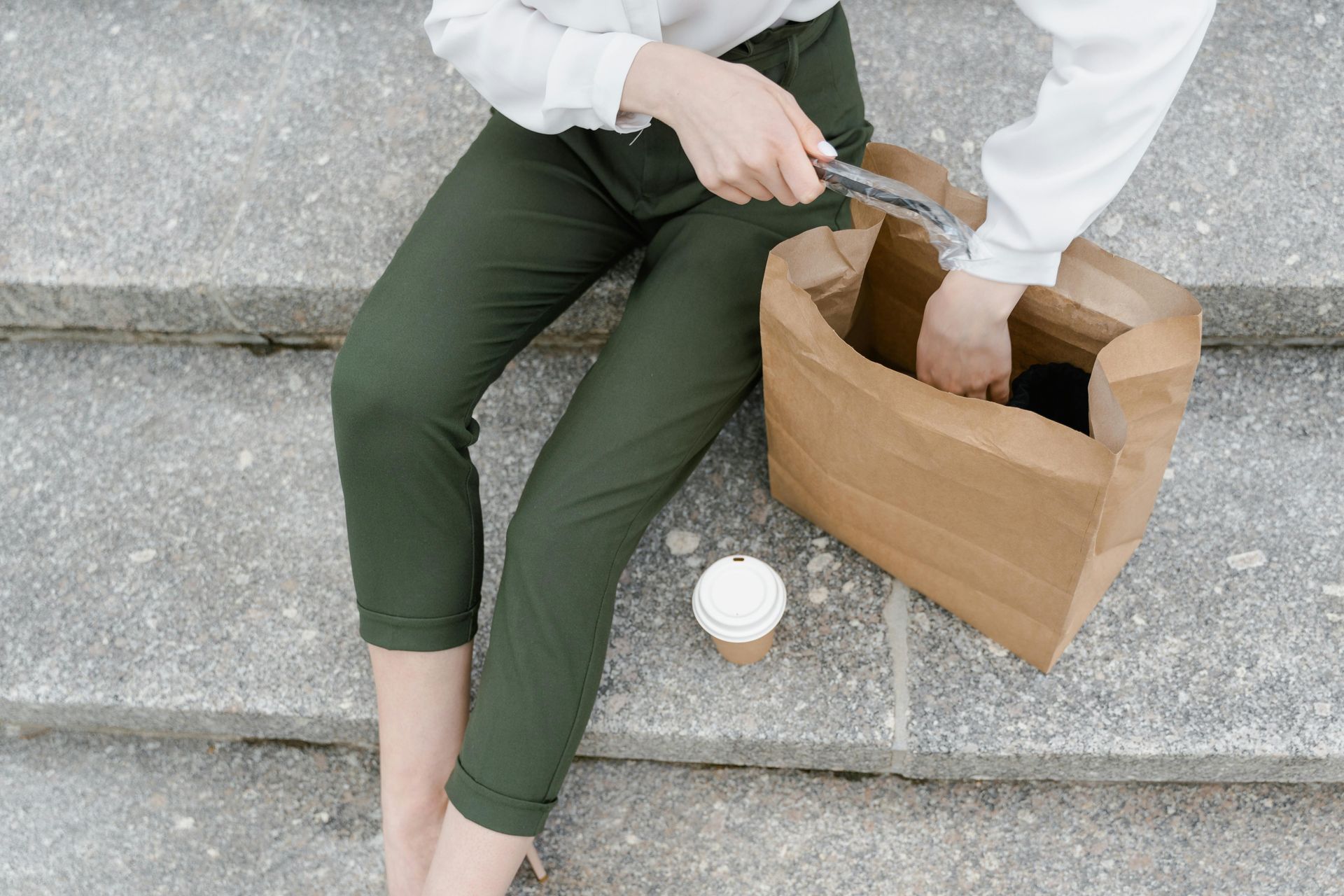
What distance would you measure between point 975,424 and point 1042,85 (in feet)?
1.17

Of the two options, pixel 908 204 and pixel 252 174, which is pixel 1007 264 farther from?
pixel 252 174

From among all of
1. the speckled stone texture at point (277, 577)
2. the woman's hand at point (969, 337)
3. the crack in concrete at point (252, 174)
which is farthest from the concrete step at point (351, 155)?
the woman's hand at point (969, 337)

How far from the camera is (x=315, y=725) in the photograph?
1.30m

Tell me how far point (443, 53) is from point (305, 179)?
0.56 metres

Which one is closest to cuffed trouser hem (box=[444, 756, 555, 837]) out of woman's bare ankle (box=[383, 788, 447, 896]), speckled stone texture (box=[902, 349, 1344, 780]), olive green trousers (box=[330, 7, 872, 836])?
olive green trousers (box=[330, 7, 872, 836])

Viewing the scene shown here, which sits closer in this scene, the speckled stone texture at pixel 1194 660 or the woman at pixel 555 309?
the woman at pixel 555 309

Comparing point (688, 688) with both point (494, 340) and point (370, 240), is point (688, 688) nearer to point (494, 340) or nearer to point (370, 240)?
point (494, 340)

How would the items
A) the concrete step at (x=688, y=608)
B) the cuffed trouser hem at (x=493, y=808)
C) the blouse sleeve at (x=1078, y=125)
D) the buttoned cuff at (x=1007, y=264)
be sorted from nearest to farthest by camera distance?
the blouse sleeve at (x=1078, y=125) < the buttoned cuff at (x=1007, y=264) < the cuffed trouser hem at (x=493, y=808) < the concrete step at (x=688, y=608)

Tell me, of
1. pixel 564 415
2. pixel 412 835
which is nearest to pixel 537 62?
pixel 564 415

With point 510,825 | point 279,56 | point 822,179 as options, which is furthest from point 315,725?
point 279,56

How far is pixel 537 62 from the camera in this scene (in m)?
1.02

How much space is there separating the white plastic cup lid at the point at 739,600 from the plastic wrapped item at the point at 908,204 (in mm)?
400

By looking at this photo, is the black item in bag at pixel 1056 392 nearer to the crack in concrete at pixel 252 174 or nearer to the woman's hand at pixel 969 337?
the woman's hand at pixel 969 337

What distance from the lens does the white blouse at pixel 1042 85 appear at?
2.81ft
